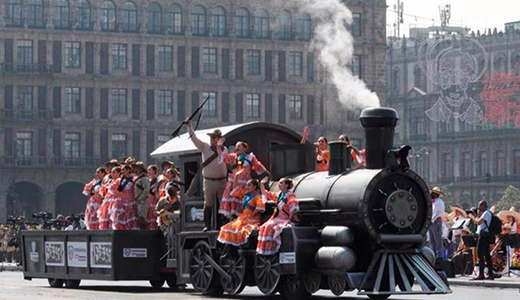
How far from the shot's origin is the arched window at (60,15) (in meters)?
104

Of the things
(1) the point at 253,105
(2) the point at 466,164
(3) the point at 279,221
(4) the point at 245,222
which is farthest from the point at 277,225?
(2) the point at 466,164

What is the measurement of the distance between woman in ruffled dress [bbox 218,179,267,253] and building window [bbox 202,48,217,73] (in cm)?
8279

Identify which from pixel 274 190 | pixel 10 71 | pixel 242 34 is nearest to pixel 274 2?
pixel 242 34

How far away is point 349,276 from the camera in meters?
23.4

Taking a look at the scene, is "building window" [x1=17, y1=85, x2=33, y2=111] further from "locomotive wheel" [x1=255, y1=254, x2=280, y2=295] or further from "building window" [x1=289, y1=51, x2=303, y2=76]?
"locomotive wheel" [x1=255, y1=254, x2=280, y2=295]

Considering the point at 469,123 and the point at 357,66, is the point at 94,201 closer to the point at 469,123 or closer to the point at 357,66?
the point at 357,66

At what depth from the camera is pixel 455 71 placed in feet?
414

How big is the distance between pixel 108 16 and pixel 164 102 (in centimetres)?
706

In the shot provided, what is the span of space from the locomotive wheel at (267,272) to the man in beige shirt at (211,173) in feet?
5.23

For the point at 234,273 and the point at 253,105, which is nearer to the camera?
the point at 234,273

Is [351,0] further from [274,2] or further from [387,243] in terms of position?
[387,243]

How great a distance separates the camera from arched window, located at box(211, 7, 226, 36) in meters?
108

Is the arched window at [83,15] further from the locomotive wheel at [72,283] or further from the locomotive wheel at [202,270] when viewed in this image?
the locomotive wheel at [202,270]

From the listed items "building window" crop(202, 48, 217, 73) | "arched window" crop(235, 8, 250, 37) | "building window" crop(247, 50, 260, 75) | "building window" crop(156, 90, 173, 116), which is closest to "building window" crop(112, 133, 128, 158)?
"building window" crop(156, 90, 173, 116)
